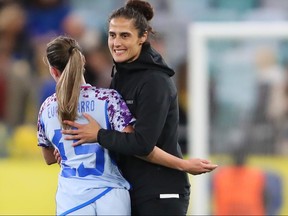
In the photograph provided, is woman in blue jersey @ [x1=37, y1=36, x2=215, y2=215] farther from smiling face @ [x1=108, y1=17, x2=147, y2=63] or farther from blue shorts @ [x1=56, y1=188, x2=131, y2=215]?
smiling face @ [x1=108, y1=17, x2=147, y2=63]

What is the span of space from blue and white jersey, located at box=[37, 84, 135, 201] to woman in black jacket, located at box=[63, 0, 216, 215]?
0.05 m

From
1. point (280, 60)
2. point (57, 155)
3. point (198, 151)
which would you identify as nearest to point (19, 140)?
point (198, 151)

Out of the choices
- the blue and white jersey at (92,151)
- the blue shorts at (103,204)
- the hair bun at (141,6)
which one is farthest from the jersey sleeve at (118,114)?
the hair bun at (141,6)

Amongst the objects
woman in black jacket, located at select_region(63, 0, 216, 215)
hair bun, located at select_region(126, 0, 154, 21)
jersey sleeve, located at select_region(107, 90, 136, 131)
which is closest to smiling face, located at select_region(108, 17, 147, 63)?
woman in black jacket, located at select_region(63, 0, 216, 215)

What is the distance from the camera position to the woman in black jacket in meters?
3.93

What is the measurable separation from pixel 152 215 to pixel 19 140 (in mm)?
4354

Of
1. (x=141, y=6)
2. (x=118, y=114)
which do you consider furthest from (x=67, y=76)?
(x=141, y=6)

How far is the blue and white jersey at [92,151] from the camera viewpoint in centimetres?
393

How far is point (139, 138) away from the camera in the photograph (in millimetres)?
3877

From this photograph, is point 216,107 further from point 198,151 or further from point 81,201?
point 81,201

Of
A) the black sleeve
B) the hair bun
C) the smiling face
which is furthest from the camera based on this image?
the hair bun

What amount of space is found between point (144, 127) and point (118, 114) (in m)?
0.13

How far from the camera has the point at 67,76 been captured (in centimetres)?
390

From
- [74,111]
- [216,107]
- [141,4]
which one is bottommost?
[216,107]
